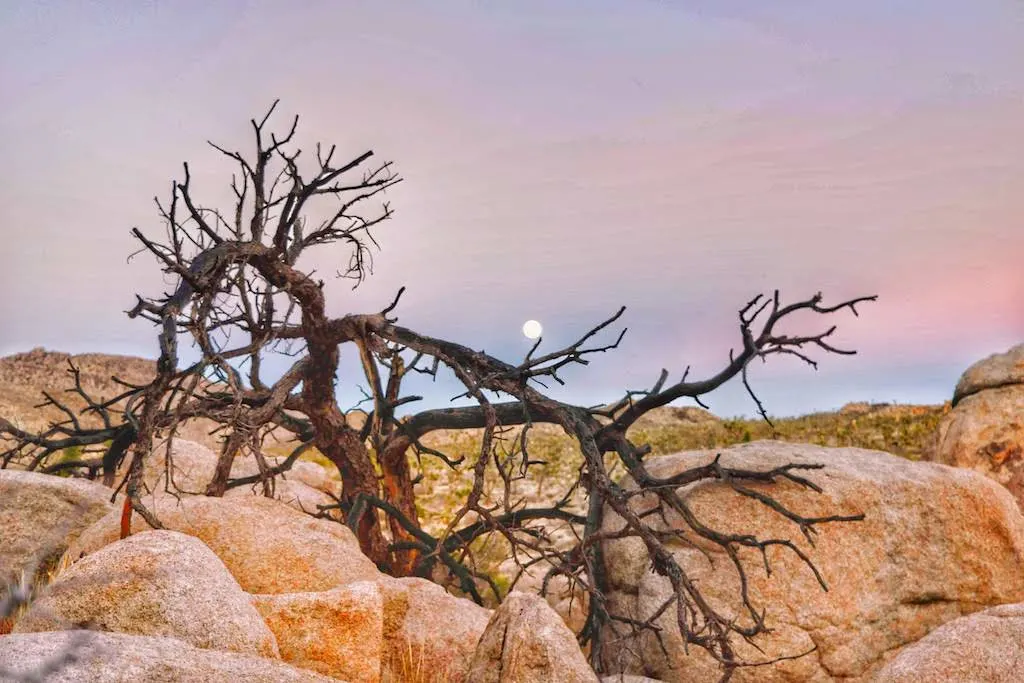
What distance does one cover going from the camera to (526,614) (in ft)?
21.8

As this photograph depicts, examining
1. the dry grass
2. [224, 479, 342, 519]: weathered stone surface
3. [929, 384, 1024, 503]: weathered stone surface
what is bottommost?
the dry grass

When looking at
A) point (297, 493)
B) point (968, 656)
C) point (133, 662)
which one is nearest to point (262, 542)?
point (133, 662)

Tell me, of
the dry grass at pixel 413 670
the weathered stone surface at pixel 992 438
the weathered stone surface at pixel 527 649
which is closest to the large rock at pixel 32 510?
the dry grass at pixel 413 670

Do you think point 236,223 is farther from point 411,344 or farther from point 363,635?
point 363,635

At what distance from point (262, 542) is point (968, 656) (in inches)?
236

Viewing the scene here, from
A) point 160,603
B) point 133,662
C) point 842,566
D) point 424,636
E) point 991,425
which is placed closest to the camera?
point 133,662

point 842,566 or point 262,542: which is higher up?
point 842,566

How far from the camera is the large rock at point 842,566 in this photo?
8148mm

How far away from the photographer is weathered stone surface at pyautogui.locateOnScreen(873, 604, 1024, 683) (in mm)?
6477

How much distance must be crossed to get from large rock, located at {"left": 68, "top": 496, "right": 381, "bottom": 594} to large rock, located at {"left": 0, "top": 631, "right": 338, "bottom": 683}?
312 cm

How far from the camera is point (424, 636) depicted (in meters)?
7.80

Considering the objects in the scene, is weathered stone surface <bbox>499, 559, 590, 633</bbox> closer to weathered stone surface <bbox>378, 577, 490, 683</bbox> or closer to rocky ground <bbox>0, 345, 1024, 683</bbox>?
rocky ground <bbox>0, 345, 1024, 683</bbox>

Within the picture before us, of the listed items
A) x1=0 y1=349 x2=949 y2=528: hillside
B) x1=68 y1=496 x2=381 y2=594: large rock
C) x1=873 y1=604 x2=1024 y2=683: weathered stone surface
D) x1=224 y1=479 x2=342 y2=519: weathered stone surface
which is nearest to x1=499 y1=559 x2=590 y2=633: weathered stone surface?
x1=224 y1=479 x2=342 y2=519: weathered stone surface

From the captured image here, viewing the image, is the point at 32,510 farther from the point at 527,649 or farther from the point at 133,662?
the point at 133,662
